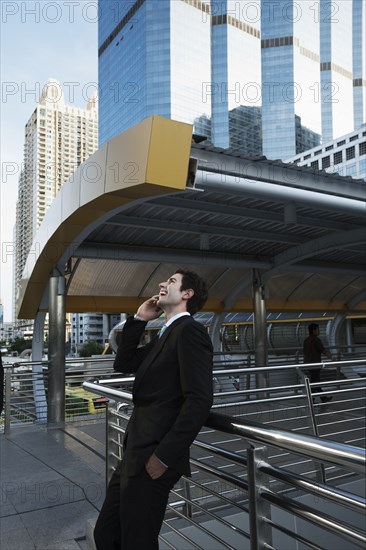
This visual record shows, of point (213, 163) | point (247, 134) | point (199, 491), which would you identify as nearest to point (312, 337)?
point (213, 163)

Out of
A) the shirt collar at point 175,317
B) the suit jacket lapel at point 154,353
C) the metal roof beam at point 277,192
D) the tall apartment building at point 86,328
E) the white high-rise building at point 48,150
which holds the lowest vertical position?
the tall apartment building at point 86,328

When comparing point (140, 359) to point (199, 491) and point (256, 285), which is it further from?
point (256, 285)

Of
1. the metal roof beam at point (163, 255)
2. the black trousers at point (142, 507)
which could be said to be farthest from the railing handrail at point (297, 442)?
the metal roof beam at point (163, 255)

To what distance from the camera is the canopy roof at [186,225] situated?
5.45 metres

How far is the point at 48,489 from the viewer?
4.61m

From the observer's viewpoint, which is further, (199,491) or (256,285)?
(256,285)

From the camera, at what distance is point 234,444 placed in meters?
6.56

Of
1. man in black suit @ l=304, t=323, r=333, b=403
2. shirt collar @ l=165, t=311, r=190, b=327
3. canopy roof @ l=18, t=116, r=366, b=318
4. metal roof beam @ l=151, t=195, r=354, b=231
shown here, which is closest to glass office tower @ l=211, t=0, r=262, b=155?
canopy roof @ l=18, t=116, r=366, b=318

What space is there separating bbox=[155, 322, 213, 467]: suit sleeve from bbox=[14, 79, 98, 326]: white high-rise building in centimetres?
1466

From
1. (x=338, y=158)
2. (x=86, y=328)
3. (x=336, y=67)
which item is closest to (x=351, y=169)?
(x=338, y=158)

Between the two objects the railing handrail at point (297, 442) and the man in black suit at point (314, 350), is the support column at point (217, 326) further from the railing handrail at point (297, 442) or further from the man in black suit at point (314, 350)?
the railing handrail at point (297, 442)

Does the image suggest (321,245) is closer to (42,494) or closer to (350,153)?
(42,494)

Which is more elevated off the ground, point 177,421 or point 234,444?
point 177,421

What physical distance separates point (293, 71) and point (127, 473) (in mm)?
133579
